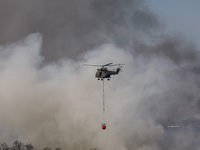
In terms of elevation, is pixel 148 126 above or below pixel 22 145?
above

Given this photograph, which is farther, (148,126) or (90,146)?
(148,126)

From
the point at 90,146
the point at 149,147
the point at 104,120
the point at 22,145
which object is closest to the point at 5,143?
the point at 22,145

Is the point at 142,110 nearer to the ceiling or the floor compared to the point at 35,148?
nearer to the ceiling

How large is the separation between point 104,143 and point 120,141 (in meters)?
9.71

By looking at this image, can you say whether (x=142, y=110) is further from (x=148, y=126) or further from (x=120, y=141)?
(x=120, y=141)

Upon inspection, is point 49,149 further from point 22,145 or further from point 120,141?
point 120,141

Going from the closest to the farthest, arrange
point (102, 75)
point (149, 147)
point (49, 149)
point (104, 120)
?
point (102, 75) → point (49, 149) → point (104, 120) → point (149, 147)

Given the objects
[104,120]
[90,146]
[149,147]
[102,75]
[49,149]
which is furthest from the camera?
[149,147]

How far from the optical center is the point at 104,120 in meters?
178

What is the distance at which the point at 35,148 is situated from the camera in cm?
15888

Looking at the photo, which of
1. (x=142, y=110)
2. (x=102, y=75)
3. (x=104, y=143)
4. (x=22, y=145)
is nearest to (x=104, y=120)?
(x=104, y=143)

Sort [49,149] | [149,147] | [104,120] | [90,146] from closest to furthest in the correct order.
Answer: [49,149] < [90,146] < [104,120] < [149,147]

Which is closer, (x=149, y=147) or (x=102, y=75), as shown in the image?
(x=102, y=75)

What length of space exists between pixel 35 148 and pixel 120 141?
4300cm
